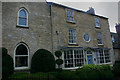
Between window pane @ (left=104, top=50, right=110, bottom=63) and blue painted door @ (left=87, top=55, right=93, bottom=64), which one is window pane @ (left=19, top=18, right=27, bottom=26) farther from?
window pane @ (left=104, top=50, right=110, bottom=63)

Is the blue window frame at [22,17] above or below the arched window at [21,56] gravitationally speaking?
above

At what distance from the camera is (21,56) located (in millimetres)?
9531

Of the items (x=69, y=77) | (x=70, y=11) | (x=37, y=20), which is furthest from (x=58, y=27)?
(x=69, y=77)

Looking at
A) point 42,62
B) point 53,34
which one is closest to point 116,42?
point 53,34

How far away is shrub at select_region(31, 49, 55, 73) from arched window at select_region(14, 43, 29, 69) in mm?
998

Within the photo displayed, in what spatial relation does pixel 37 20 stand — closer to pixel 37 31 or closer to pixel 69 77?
pixel 37 31

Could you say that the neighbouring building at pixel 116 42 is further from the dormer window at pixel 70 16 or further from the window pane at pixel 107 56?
the dormer window at pixel 70 16

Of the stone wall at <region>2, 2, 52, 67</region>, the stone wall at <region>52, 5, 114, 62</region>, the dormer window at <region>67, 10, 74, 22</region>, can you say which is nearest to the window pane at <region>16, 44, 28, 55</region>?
the stone wall at <region>2, 2, 52, 67</region>

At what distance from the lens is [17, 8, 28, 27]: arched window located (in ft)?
33.1

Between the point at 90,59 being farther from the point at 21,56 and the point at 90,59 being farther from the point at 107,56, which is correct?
the point at 21,56

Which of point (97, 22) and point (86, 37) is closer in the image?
point (86, 37)

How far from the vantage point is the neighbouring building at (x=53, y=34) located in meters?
9.45

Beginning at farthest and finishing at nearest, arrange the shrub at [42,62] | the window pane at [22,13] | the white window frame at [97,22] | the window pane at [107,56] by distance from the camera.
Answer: the white window frame at [97,22] → the window pane at [107,56] → the window pane at [22,13] → the shrub at [42,62]

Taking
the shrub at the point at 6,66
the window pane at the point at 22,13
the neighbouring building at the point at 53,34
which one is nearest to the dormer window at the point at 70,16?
the neighbouring building at the point at 53,34
